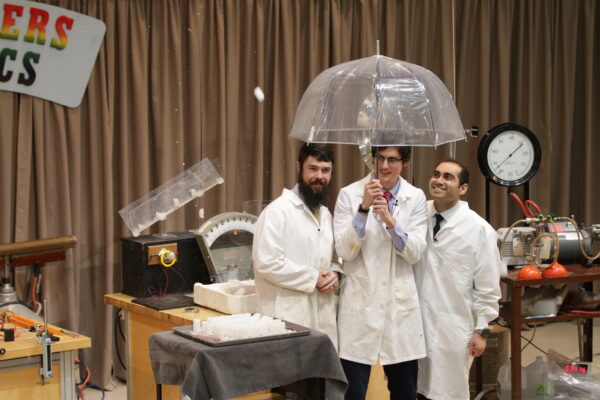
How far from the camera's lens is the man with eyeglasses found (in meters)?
3.50

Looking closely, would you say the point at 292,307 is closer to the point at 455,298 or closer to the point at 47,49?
the point at 455,298

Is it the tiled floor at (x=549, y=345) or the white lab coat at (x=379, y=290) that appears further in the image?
the tiled floor at (x=549, y=345)

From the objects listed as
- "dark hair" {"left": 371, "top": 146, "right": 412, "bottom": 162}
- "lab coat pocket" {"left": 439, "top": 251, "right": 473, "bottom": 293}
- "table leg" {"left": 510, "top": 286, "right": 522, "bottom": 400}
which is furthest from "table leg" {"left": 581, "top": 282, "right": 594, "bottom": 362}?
"dark hair" {"left": 371, "top": 146, "right": 412, "bottom": 162}

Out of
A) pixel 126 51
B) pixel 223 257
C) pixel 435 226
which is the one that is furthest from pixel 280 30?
pixel 435 226

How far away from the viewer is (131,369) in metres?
4.23

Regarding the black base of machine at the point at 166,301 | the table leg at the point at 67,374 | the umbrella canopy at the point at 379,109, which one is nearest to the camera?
the umbrella canopy at the point at 379,109

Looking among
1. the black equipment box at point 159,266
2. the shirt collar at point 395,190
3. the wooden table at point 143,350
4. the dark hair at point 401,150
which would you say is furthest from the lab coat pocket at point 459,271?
the black equipment box at point 159,266

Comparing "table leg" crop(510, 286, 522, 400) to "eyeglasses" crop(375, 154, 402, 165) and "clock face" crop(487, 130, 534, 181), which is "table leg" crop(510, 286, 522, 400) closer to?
"clock face" crop(487, 130, 534, 181)

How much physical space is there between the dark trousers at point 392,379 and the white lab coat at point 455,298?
0.09 meters

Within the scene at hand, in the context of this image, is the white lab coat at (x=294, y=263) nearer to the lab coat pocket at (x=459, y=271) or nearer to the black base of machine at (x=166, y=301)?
the lab coat pocket at (x=459, y=271)

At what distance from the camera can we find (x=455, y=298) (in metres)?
3.64

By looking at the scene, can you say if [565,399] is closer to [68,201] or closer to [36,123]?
[68,201]

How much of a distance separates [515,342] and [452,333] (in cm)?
70

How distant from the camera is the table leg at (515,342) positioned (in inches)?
162
